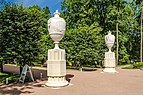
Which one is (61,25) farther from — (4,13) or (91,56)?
(91,56)

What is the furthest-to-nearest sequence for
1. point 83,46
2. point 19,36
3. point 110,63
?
point 83,46
point 110,63
point 19,36

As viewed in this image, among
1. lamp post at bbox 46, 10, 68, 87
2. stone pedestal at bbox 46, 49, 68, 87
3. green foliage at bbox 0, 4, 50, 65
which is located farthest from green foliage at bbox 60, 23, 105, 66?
stone pedestal at bbox 46, 49, 68, 87

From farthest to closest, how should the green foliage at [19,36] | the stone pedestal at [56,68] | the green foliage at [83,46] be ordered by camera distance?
the green foliage at [83,46], the green foliage at [19,36], the stone pedestal at [56,68]

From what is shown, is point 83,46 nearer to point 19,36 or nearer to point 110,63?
point 110,63

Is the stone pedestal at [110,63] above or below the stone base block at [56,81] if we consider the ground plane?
above

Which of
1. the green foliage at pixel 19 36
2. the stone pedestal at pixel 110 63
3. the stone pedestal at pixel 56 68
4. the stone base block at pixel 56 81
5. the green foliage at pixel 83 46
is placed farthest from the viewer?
the green foliage at pixel 83 46

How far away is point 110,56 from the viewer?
69.5 ft

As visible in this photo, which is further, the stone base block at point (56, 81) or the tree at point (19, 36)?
the tree at point (19, 36)

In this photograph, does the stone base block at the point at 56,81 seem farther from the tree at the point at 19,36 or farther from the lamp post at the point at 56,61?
the tree at the point at 19,36

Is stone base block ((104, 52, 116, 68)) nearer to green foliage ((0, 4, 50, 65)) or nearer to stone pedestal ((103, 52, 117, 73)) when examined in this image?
stone pedestal ((103, 52, 117, 73))

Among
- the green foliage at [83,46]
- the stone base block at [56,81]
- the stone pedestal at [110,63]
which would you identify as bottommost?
the stone base block at [56,81]

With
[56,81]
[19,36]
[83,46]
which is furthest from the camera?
[83,46]

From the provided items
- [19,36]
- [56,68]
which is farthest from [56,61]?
[19,36]

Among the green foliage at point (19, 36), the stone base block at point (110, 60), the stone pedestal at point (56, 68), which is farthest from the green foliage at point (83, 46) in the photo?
the stone pedestal at point (56, 68)
